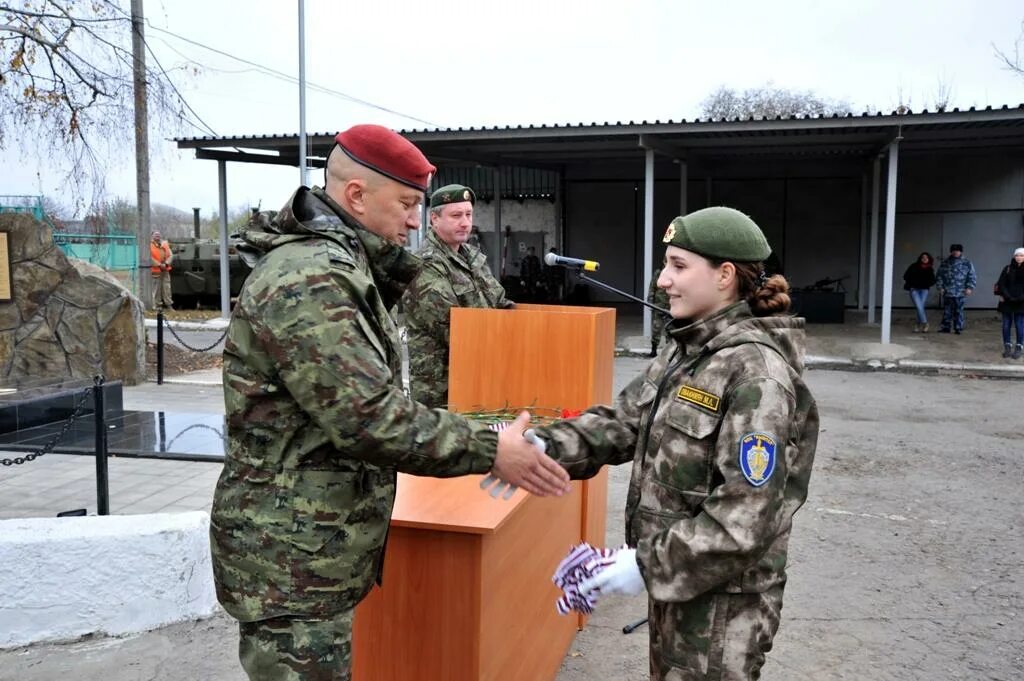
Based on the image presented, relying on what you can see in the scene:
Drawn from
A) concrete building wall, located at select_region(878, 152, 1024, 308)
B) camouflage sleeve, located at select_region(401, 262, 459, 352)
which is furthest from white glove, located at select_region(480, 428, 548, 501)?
concrete building wall, located at select_region(878, 152, 1024, 308)

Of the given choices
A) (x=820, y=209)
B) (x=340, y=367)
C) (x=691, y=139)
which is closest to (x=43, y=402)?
(x=340, y=367)

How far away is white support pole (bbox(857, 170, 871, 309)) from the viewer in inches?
787

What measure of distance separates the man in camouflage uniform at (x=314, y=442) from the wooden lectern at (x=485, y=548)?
34 centimetres

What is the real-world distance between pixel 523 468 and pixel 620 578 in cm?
36

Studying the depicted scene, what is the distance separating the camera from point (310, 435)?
201cm

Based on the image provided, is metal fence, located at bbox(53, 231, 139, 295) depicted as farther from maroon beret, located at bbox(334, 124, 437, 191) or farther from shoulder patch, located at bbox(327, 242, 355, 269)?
shoulder patch, located at bbox(327, 242, 355, 269)

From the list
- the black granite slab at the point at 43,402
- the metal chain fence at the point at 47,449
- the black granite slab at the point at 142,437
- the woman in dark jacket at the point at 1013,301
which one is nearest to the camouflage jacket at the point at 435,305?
the metal chain fence at the point at 47,449

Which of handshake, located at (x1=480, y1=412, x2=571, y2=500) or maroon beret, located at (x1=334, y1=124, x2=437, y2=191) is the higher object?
maroon beret, located at (x1=334, y1=124, x2=437, y2=191)

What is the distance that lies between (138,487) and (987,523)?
18.9ft

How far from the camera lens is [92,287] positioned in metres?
10.5

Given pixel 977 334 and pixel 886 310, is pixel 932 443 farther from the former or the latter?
pixel 977 334

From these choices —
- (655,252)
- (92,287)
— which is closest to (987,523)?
(92,287)

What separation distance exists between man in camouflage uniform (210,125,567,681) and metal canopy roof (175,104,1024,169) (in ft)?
39.0

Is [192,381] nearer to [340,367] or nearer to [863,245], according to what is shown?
[340,367]
